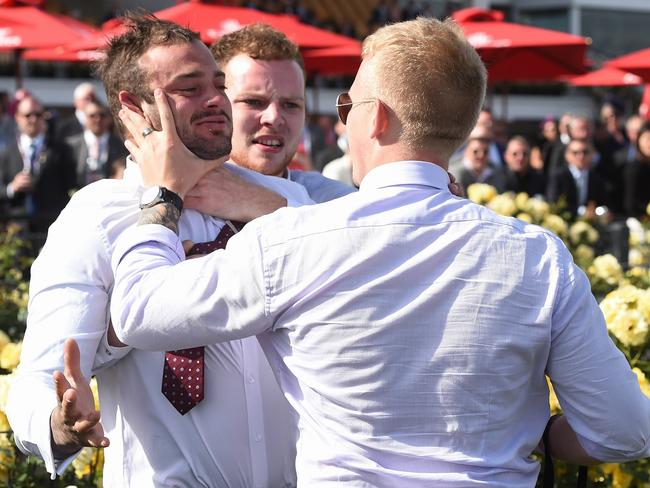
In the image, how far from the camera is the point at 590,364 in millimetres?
2082

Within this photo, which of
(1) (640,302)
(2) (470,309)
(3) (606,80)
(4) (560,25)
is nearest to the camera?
(2) (470,309)

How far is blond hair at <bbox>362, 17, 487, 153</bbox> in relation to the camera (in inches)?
82.7

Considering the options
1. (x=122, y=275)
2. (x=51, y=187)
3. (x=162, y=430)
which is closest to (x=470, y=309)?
(x=122, y=275)

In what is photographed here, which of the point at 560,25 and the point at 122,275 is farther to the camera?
the point at 560,25

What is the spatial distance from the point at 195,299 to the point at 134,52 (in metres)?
0.85

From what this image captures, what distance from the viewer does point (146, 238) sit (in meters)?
2.20

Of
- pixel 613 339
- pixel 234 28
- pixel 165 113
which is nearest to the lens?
pixel 165 113

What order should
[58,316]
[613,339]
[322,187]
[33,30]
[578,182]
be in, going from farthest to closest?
[33,30] → [578,182] → [613,339] → [322,187] → [58,316]

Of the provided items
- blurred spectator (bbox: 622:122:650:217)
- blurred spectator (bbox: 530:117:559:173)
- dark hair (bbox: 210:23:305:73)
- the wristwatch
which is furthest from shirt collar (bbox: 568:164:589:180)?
the wristwatch

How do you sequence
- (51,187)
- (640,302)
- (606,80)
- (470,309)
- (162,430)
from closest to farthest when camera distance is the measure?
1. (470,309)
2. (162,430)
3. (640,302)
4. (51,187)
5. (606,80)

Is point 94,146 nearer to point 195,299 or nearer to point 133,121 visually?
point 133,121

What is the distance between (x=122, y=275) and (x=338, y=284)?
0.42 meters

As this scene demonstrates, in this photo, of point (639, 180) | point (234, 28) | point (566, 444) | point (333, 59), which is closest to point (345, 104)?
point (566, 444)

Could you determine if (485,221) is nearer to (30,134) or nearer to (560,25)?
(30,134)
